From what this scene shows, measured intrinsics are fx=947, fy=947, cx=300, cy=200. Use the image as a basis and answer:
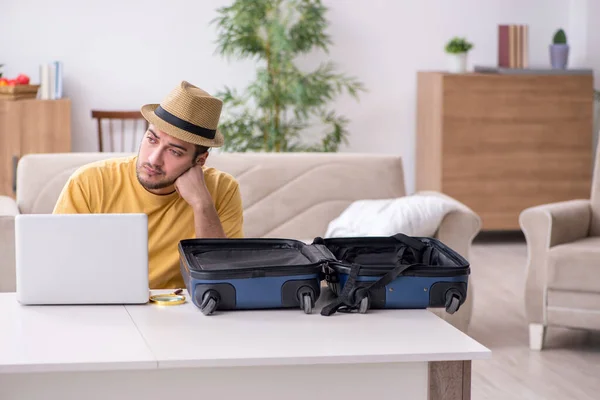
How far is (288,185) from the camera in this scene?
13.8 ft

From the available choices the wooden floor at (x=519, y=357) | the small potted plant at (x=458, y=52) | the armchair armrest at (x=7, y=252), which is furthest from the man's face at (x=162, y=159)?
the small potted plant at (x=458, y=52)

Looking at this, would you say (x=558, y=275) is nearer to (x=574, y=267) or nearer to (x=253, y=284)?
(x=574, y=267)

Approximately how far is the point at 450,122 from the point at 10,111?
9.57 ft

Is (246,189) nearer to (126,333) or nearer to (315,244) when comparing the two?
(315,244)

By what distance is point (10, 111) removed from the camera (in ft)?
19.8

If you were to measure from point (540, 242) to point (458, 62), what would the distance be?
9.50ft

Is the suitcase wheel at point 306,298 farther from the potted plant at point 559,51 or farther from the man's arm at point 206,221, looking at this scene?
the potted plant at point 559,51

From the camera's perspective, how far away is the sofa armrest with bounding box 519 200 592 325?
13.1 feet

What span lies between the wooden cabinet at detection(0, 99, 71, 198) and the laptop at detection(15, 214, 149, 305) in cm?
413

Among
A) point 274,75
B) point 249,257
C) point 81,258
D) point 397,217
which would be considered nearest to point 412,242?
point 249,257

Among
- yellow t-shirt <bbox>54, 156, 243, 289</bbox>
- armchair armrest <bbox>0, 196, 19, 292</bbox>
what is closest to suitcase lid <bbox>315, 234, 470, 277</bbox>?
yellow t-shirt <bbox>54, 156, 243, 289</bbox>

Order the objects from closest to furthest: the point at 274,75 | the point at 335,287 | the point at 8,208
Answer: the point at 335,287 → the point at 8,208 → the point at 274,75

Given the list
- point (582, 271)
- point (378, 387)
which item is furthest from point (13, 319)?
point (582, 271)

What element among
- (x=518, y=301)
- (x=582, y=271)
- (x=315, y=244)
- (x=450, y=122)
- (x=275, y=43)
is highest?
(x=275, y=43)
